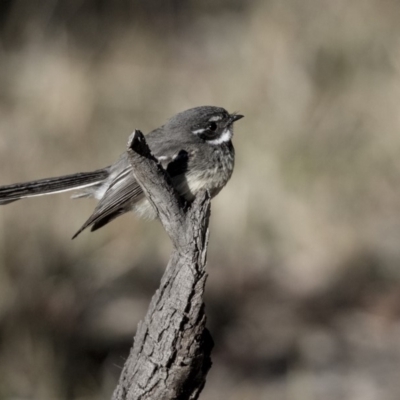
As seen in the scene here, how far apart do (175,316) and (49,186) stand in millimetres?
1729

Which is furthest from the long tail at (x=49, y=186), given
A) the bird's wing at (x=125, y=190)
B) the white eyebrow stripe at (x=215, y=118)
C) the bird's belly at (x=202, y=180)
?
the white eyebrow stripe at (x=215, y=118)

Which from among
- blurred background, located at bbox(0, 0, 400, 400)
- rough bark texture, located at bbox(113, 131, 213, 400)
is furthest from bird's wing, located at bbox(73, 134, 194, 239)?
blurred background, located at bbox(0, 0, 400, 400)

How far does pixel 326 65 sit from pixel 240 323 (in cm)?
315

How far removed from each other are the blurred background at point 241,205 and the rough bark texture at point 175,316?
3.09 metres

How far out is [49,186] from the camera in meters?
5.31

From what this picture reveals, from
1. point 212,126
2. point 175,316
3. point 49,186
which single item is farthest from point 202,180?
point 175,316

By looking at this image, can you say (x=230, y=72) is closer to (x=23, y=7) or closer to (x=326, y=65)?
(x=326, y=65)

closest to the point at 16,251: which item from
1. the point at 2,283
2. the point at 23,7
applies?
the point at 2,283

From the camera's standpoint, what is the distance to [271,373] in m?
8.04

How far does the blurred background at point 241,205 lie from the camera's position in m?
7.96

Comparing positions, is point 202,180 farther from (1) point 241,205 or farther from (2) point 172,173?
(1) point 241,205

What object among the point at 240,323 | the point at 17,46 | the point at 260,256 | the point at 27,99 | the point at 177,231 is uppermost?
the point at 17,46

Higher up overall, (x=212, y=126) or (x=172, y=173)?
(x=212, y=126)

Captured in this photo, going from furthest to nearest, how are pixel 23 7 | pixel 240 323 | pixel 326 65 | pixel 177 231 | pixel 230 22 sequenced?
pixel 230 22 → pixel 23 7 → pixel 326 65 → pixel 240 323 → pixel 177 231
